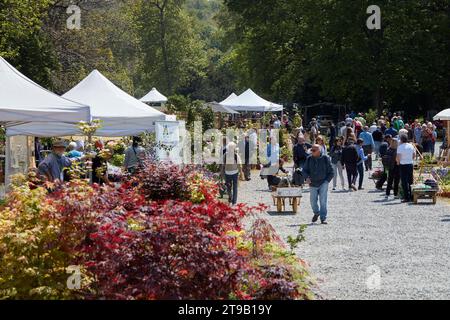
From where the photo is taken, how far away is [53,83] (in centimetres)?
4669

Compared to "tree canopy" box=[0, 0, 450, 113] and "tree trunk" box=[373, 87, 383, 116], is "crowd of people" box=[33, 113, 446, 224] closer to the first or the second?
"tree canopy" box=[0, 0, 450, 113]

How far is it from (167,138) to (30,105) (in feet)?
28.3

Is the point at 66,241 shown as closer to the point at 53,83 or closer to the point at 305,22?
the point at 53,83

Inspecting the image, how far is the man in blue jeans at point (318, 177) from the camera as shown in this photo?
1853 cm

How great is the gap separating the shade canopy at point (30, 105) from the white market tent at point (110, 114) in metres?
4.79

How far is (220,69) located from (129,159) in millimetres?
91595

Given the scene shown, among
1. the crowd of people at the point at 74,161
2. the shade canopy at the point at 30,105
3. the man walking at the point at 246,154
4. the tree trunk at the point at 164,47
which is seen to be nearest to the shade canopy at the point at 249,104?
the man walking at the point at 246,154

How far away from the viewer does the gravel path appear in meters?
11.6

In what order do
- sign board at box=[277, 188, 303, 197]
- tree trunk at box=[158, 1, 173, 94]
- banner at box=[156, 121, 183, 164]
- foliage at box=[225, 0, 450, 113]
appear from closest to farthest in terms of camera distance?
sign board at box=[277, 188, 303, 197] → banner at box=[156, 121, 183, 164] → foliage at box=[225, 0, 450, 113] → tree trunk at box=[158, 1, 173, 94]

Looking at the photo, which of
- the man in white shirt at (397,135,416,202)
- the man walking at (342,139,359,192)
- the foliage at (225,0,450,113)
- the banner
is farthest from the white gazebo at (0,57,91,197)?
the foliage at (225,0,450,113)

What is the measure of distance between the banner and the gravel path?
241cm

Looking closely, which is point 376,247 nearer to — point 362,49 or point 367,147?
point 367,147

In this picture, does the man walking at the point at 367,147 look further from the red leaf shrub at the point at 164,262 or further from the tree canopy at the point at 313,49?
the red leaf shrub at the point at 164,262
